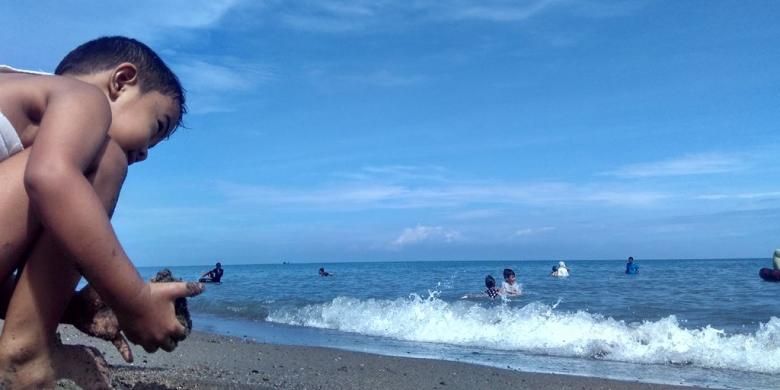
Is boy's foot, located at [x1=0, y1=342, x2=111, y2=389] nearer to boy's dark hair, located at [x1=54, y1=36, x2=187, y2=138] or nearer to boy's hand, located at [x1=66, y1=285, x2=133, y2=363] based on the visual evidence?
boy's hand, located at [x1=66, y1=285, x2=133, y2=363]

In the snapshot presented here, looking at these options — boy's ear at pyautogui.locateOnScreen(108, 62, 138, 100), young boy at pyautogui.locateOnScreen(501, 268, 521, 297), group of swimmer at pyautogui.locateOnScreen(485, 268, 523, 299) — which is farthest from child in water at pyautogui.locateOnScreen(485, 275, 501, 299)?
boy's ear at pyautogui.locateOnScreen(108, 62, 138, 100)

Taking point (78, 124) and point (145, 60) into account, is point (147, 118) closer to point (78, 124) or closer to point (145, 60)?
point (145, 60)

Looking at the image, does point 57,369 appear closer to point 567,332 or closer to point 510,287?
point 567,332

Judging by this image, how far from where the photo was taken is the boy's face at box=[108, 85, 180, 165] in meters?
1.77

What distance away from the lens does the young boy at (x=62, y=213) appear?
1413mm

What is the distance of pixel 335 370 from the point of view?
19.8 feet

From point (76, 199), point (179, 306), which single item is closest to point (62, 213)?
point (76, 199)

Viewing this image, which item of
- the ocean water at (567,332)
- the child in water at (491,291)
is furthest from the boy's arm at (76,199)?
the child in water at (491,291)

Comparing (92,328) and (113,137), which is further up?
(113,137)

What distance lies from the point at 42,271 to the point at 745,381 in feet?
20.8

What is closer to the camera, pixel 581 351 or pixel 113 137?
pixel 113 137

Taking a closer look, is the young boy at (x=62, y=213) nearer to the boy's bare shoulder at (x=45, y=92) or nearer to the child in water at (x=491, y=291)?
the boy's bare shoulder at (x=45, y=92)

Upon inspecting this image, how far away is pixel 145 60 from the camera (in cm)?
182

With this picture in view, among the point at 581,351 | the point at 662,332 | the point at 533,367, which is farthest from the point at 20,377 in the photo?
the point at 662,332
